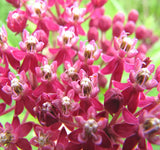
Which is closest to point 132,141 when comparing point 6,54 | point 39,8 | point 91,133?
point 91,133

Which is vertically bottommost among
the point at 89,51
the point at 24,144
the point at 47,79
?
the point at 24,144

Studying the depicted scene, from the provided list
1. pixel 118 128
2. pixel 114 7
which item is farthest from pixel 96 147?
Answer: pixel 114 7

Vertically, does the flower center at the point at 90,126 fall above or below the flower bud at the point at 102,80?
above

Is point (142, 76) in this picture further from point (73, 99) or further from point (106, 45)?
point (106, 45)

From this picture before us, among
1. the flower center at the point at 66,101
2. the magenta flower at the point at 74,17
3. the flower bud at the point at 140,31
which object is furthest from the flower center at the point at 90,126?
the flower bud at the point at 140,31

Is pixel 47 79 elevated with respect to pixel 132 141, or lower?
elevated

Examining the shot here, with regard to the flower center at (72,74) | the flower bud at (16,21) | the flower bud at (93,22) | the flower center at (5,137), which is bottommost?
the flower center at (5,137)

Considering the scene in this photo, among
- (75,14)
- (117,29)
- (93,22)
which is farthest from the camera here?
(93,22)

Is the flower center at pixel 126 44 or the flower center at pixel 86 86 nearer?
the flower center at pixel 86 86

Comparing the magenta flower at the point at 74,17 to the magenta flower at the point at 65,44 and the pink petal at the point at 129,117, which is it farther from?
the pink petal at the point at 129,117
